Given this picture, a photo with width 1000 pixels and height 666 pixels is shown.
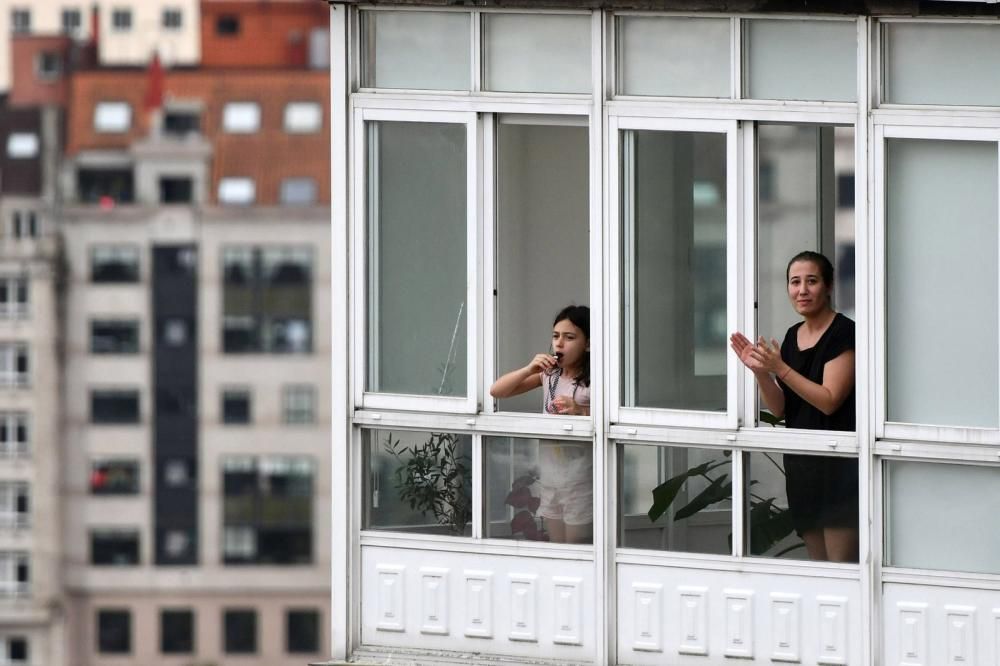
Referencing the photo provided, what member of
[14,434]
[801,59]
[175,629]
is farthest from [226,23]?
[801,59]

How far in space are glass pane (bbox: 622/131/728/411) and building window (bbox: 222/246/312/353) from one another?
378 feet

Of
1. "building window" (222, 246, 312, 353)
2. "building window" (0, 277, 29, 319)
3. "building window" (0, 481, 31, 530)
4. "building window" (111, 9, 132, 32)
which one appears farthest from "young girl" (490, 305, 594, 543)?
"building window" (111, 9, 132, 32)

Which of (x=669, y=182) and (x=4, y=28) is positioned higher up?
(x=4, y=28)

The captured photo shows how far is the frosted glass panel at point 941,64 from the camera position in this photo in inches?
338

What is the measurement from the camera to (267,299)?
124375 mm

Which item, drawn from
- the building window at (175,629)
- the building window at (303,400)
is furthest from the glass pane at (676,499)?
the building window at (175,629)

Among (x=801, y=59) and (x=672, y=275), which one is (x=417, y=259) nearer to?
(x=672, y=275)

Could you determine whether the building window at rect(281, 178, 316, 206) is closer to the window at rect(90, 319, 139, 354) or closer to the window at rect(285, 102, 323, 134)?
the window at rect(285, 102, 323, 134)

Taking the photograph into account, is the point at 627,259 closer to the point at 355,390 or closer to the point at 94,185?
the point at 355,390

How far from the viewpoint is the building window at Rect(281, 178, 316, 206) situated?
12756cm

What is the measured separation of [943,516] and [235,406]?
116m

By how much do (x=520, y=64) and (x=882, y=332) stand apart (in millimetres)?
1967

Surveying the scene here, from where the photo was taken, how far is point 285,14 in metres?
134

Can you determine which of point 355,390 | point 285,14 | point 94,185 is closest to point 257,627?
point 94,185
